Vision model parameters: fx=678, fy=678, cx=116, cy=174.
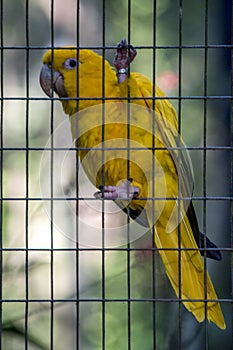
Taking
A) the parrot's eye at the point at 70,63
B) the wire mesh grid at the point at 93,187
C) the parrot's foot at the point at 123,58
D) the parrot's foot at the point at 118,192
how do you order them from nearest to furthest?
the parrot's foot at the point at 123,58, the parrot's foot at the point at 118,192, the parrot's eye at the point at 70,63, the wire mesh grid at the point at 93,187

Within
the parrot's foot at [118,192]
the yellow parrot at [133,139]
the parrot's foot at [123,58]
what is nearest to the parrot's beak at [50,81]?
the yellow parrot at [133,139]

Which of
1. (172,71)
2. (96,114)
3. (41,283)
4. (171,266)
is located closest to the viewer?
(96,114)

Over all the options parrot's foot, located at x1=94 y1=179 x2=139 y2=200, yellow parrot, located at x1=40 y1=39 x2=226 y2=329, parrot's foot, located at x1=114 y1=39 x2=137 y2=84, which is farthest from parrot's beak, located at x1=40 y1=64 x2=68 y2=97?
parrot's foot, located at x1=94 y1=179 x2=139 y2=200

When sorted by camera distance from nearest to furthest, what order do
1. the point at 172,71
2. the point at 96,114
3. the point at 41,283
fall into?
the point at 96,114 → the point at 172,71 → the point at 41,283

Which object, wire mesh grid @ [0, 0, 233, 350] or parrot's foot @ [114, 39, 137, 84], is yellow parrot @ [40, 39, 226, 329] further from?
wire mesh grid @ [0, 0, 233, 350]

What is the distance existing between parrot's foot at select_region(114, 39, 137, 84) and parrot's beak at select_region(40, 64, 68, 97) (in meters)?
0.16

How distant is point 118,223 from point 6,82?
0.51m

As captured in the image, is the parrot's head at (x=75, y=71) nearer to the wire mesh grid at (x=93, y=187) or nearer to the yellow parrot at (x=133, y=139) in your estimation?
the yellow parrot at (x=133, y=139)

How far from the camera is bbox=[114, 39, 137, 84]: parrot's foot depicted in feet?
4.57

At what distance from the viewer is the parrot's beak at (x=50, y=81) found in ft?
5.17

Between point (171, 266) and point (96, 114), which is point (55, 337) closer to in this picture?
point (171, 266)

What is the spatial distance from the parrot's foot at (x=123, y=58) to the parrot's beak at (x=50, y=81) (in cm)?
16

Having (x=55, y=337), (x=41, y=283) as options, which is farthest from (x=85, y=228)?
(x=55, y=337)

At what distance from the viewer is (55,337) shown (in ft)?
6.73
